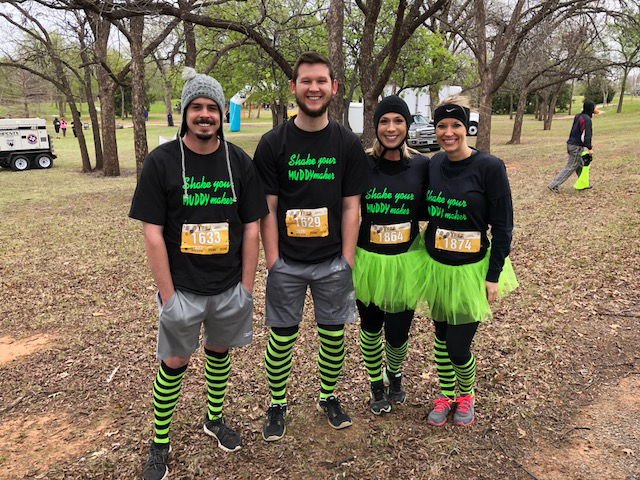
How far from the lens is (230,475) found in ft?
8.79

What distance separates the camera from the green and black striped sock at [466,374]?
2.99 m

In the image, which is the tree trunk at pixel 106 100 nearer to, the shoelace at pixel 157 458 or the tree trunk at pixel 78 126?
the tree trunk at pixel 78 126

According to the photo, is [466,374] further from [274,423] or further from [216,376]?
[216,376]

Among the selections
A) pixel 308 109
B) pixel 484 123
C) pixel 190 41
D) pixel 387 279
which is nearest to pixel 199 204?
pixel 308 109

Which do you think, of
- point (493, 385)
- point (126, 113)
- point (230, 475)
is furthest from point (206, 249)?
point (126, 113)

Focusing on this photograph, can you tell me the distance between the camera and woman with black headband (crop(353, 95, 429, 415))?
2.79 meters

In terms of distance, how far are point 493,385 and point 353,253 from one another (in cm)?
161

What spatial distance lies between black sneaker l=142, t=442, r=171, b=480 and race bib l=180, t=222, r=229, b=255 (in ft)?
3.86

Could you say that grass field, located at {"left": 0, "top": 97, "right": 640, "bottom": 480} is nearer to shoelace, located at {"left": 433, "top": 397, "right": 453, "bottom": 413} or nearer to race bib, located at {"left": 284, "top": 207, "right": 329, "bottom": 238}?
shoelace, located at {"left": 433, "top": 397, "right": 453, "bottom": 413}

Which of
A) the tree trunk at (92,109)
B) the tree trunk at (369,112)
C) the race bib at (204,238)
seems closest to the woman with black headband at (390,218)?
the race bib at (204,238)

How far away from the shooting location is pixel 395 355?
3.24m

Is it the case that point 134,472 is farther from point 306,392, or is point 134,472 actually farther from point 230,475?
point 306,392

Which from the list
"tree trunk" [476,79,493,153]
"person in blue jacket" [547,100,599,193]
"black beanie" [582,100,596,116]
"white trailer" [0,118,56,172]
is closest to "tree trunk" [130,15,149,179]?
"person in blue jacket" [547,100,599,193]

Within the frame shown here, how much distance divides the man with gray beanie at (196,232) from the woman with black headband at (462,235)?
1020mm
